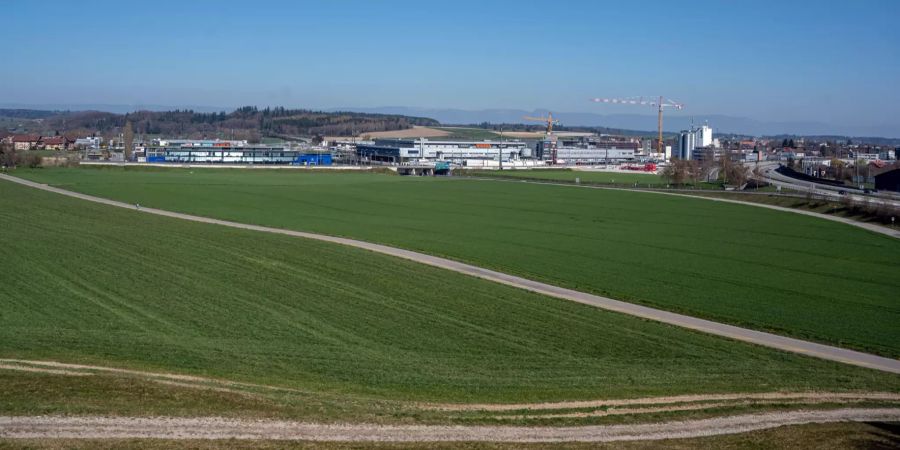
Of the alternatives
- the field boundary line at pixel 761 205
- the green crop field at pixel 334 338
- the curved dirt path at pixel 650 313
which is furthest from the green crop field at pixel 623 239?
the green crop field at pixel 334 338

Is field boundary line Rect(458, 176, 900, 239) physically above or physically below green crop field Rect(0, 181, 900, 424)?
above

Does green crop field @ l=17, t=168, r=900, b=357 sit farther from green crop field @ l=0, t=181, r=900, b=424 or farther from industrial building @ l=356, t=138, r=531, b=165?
industrial building @ l=356, t=138, r=531, b=165

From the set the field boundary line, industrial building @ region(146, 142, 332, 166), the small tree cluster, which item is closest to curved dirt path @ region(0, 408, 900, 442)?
the field boundary line

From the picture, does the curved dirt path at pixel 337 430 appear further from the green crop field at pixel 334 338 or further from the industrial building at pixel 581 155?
the industrial building at pixel 581 155

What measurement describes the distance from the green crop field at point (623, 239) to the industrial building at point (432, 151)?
67.4 m

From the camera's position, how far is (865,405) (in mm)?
19531

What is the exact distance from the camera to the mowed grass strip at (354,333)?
67.7 ft

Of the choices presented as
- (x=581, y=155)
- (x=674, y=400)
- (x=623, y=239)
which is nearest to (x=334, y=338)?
(x=674, y=400)

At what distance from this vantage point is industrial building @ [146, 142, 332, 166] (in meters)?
147

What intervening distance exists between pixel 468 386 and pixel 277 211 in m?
47.4

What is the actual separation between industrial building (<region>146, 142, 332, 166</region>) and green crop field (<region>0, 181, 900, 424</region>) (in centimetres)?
11069

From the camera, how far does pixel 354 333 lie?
2531cm

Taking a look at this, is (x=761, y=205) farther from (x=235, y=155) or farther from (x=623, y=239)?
(x=235, y=155)

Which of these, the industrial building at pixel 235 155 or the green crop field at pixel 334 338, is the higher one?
the industrial building at pixel 235 155
